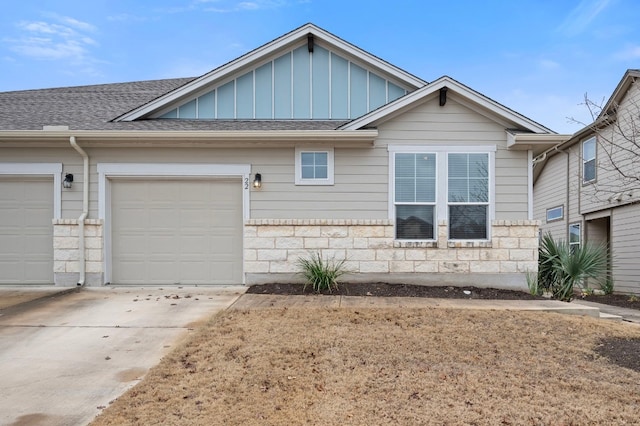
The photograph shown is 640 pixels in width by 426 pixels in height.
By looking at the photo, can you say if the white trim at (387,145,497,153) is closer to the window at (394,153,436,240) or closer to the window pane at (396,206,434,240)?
the window at (394,153,436,240)

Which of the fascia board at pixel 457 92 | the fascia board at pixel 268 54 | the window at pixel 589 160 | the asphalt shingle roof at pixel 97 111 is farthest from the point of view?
the window at pixel 589 160

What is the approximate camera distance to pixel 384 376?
3920 millimetres

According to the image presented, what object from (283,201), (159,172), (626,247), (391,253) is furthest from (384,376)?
(626,247)

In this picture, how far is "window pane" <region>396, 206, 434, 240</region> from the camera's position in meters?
8.47

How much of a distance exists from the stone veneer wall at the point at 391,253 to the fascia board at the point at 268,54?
3.31m

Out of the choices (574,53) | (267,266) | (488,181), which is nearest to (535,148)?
(488,181)

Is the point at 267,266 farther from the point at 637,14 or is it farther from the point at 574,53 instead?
the point at 574,53

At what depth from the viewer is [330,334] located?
5.23 m

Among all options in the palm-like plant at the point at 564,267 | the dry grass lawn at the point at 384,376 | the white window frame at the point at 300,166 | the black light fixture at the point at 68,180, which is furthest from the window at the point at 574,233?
the black light fixture at the point at 68,180

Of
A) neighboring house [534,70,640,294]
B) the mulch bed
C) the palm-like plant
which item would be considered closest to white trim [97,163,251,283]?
the mulch bed

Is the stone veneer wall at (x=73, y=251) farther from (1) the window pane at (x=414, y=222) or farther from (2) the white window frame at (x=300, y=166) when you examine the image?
(1) the window pane at (x=414, y=222)

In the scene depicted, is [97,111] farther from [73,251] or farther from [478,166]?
[478,166]

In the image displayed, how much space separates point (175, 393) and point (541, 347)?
3.94 metres

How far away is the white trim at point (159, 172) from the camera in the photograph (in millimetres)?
8438
